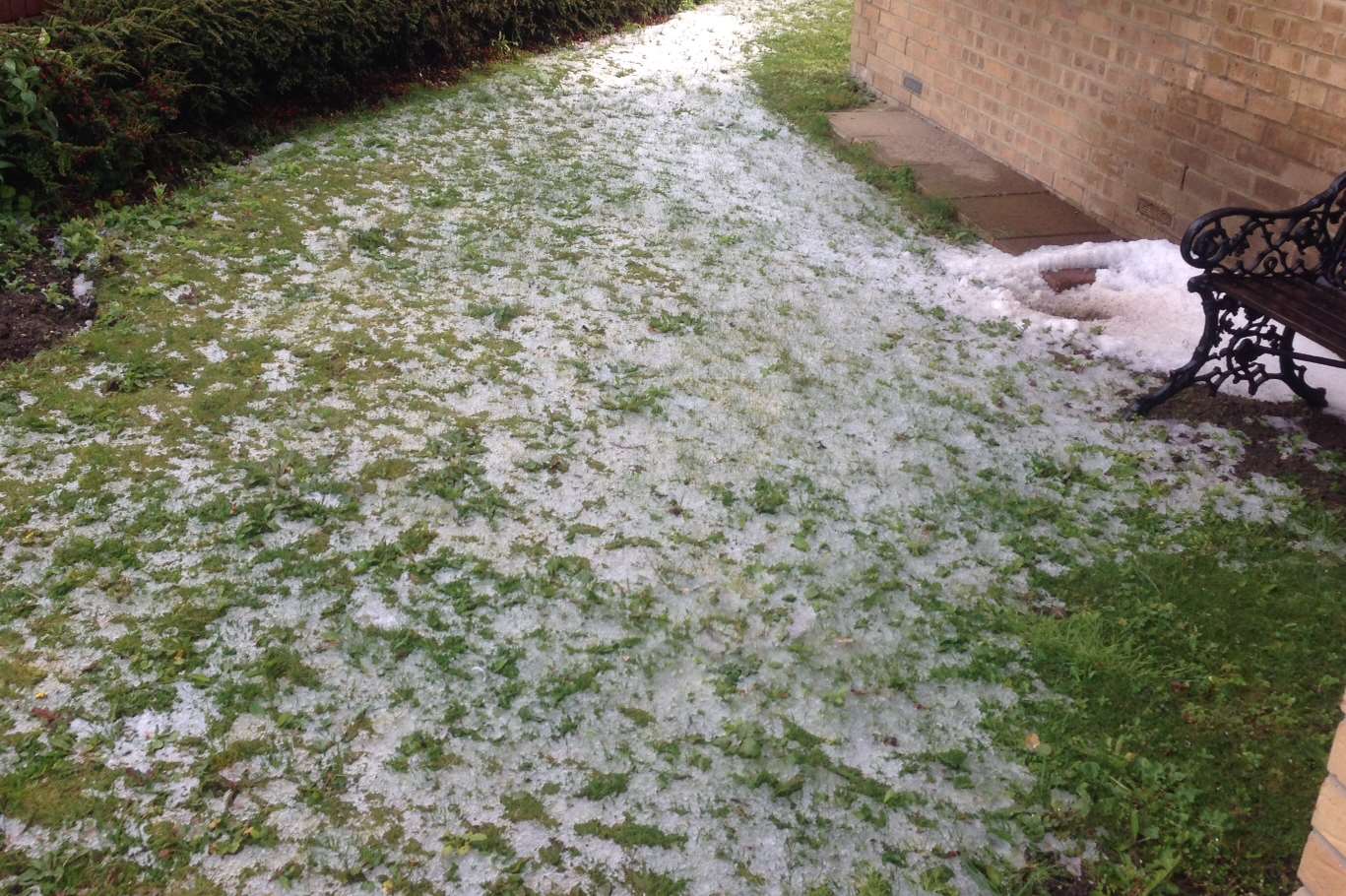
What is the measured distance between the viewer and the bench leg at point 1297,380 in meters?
3.68

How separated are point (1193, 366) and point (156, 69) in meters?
5.18

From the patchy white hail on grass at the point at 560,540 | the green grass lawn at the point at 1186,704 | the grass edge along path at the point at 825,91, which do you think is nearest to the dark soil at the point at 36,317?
the patchy white hail on grass at the point at 560,540

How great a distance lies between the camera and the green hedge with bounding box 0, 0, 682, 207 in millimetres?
4852

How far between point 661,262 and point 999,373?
1.75 m

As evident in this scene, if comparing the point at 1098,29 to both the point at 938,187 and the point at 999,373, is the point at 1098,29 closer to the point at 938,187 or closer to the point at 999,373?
the point at 938,187

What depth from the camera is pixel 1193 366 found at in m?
3.66

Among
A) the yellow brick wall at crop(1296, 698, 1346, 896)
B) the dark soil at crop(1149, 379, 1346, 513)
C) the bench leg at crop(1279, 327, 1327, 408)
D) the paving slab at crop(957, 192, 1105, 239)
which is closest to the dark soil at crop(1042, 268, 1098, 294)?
the paving slab at crop(957, 192, 1105, 239)

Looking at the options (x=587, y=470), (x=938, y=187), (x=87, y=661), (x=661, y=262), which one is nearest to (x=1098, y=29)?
(x=938, y=187)

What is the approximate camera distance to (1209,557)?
10.1 feet

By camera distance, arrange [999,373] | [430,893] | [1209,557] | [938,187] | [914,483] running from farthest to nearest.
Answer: [938,187] < [999,373] < [914,483] < [1209,557] < [430,893]

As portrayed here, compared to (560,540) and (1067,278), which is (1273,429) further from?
(560,540)

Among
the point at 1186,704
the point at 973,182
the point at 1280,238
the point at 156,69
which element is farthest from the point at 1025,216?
the point at 156,69

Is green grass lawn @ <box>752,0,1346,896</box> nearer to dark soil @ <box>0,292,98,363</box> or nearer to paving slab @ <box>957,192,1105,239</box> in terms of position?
paving slab @ <box>957,192,1105,239</box>

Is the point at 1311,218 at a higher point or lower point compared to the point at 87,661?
higher
